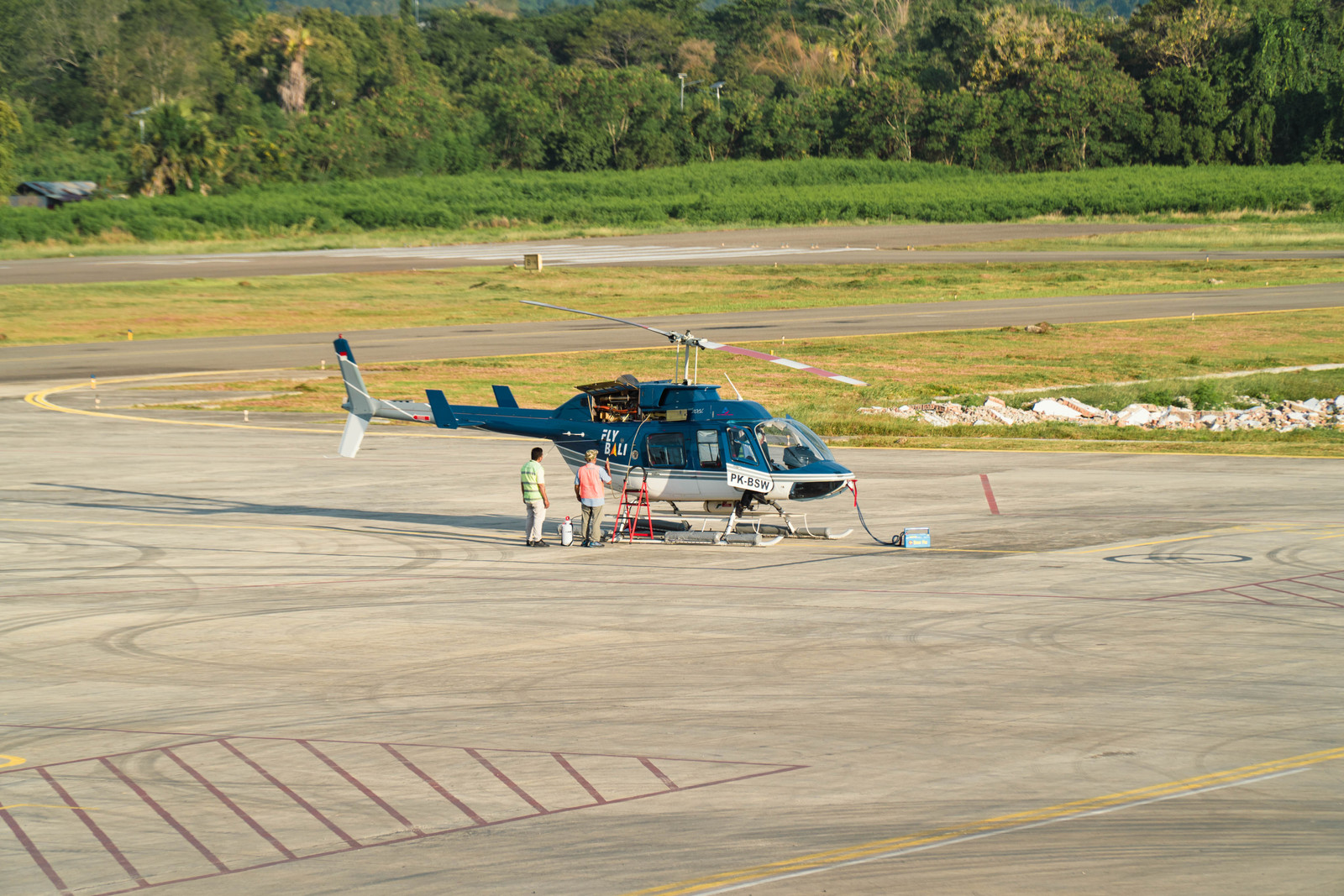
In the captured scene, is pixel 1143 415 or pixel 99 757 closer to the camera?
pixel 99 757

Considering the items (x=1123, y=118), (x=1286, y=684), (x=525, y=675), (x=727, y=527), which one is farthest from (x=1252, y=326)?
(x=1123, y=118)

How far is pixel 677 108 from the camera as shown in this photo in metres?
155

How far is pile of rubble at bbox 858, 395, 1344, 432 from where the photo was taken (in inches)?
1649

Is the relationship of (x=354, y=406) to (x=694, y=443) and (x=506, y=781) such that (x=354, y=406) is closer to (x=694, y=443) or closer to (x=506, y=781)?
(x=694, y=443)

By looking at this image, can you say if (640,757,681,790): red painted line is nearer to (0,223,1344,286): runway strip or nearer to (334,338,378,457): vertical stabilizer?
(334,338,378,457): vertical stabilizer

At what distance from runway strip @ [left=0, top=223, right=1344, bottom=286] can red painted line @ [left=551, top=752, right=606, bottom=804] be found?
3119 inches

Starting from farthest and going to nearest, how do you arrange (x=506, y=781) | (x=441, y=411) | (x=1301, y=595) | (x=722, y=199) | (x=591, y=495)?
(x=722, y=199) < (x=441, y=411) < (x=591, y=495) < (x=1301, y=595) < (x=506, y=781)

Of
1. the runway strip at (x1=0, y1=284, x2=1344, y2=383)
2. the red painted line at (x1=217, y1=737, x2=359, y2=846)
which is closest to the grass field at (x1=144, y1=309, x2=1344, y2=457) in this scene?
the runway strip at (x1=0, y1=284, x2=1344, y2=383)

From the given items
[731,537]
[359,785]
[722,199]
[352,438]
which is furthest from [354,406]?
[722,199]

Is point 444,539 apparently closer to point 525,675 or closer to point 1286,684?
point 525,675

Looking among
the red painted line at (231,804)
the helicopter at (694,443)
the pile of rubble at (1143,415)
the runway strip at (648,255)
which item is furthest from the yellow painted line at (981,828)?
the runway strip at (648,255)

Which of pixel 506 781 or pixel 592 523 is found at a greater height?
pixel 592 523

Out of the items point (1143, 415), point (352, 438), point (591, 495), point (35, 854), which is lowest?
point (35, 854)

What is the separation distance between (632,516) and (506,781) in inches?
558
